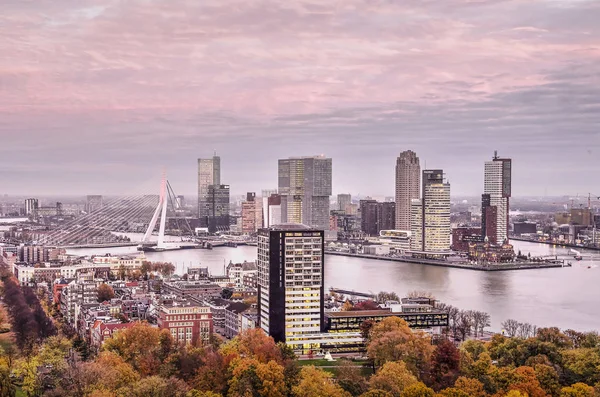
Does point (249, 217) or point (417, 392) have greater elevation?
point (249, 217)

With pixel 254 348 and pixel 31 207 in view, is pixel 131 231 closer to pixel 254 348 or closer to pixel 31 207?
pixel 31 207

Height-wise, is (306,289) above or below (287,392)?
above

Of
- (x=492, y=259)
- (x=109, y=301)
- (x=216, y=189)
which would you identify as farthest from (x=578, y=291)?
(x=216, y=189)

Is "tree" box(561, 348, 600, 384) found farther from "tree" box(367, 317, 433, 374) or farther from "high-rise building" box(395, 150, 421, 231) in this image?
"high-rise building" box(395, 150, 421, 231)

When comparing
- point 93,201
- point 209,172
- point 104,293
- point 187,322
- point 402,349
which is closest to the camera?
point 402,349

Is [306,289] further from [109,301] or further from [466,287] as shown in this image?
[466,287]

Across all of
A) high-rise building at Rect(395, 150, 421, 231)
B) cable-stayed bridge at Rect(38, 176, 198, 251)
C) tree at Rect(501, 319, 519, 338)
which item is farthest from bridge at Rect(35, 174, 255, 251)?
tree at Rect(501, 319, 519, 338)

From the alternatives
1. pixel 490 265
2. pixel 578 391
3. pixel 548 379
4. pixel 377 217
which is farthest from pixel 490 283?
pixel 377 217
